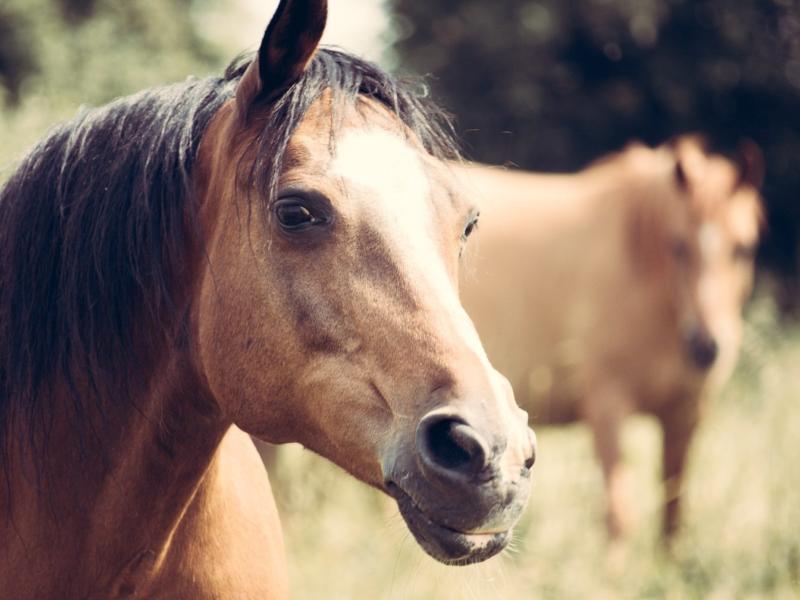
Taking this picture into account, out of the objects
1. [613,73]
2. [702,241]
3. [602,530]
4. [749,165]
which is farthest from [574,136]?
[602,530]

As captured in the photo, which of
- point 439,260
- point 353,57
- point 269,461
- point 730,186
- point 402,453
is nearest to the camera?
point 402,453

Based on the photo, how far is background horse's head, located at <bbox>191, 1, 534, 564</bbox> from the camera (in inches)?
66.2

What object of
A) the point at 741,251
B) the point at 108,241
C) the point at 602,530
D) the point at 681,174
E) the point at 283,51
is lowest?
the point at 602,530

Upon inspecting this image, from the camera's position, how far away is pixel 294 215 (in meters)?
1.89

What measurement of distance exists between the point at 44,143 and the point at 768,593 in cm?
371

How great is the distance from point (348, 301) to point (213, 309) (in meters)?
0.31

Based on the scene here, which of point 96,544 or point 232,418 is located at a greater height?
point 232,418

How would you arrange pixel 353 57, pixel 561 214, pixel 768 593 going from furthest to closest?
pixel 561 214 < pixel 768 593 < pixel 353 57

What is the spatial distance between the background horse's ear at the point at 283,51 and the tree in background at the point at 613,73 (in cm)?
877

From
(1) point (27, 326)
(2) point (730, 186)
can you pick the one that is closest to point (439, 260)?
(1) point (27, 326)

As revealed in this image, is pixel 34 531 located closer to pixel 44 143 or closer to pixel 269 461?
pixel 44 143

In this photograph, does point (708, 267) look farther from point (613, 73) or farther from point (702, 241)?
point (613, 73)

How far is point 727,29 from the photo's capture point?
10438 millimetres

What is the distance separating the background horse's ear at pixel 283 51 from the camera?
1927 mm
